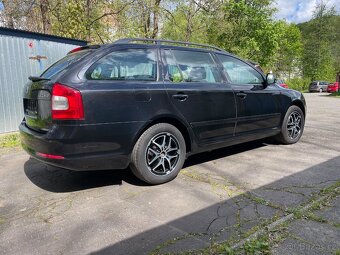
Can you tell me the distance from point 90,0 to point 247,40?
15.2 metres

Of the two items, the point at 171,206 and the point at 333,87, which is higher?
the point at 333,87

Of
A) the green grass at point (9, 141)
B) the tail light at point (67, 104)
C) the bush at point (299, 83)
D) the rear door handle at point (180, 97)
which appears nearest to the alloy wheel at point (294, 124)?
the rear door handle at point (180, 97)

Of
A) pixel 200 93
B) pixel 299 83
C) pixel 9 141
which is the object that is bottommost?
pixel 9 141

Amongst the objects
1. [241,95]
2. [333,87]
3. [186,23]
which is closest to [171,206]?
[241,95]

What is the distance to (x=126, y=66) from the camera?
12.1 ft

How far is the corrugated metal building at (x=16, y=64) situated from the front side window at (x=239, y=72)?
17.5 ft

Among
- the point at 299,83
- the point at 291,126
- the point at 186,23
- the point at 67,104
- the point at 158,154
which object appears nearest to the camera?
the point at 67,104

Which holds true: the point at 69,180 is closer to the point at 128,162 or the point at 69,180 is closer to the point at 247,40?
the point at 128,162

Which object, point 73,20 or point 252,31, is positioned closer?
point 73,20

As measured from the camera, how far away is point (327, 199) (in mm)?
3342

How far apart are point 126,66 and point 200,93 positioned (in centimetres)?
109

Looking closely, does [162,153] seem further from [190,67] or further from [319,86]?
[319,86]

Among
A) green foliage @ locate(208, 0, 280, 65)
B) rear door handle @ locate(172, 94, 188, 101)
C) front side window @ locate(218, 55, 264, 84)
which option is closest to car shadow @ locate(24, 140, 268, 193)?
rear door handle @ locate(172, 94, 188, 101)

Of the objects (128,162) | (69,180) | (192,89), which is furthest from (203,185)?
(69,180)
